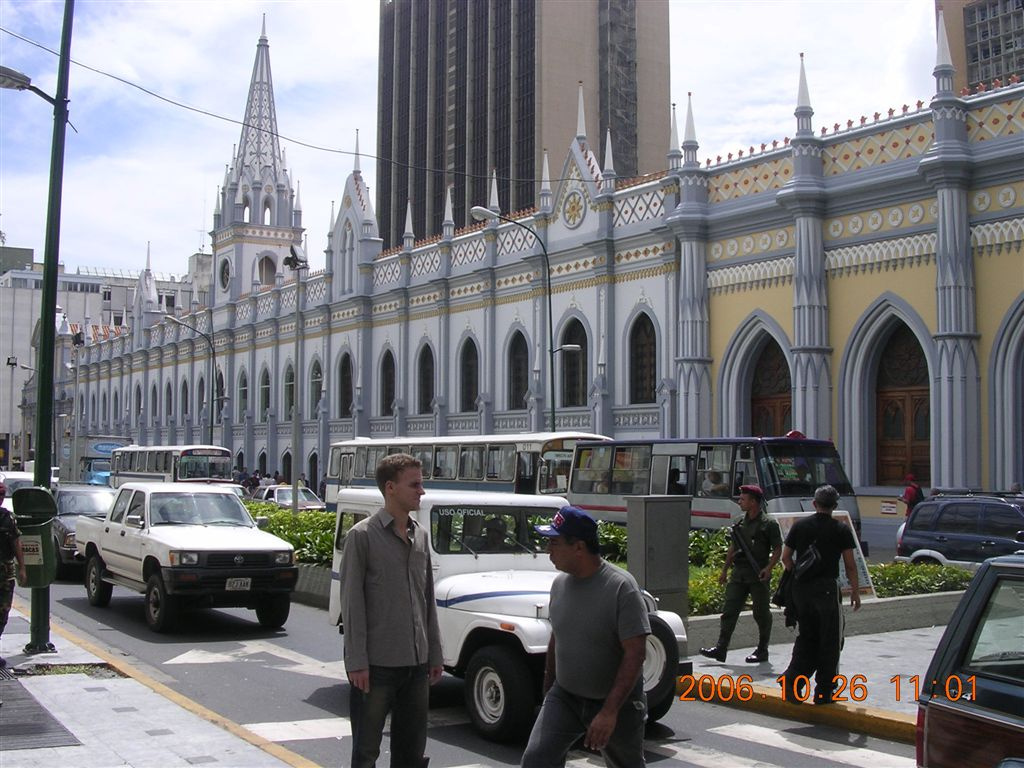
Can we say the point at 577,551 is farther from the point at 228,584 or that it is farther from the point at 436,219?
the point at 436,219

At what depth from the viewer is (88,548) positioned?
16.2m

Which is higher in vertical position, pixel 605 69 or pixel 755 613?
pixel 605 69

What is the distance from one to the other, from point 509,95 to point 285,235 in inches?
1385

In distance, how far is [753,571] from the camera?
11.1 metres

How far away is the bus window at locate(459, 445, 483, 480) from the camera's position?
86.4ft

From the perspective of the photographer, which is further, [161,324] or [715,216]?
[161,324]

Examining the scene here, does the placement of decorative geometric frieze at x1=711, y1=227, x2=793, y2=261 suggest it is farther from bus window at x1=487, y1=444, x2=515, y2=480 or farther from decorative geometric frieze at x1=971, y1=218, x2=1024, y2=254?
bus window at x1=487, y1=444, x2=515, y2=480

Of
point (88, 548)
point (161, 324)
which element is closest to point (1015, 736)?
point (88, 548)

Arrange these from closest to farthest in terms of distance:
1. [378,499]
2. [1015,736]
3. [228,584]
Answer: [1015,736] → [378,499] → [228,584]

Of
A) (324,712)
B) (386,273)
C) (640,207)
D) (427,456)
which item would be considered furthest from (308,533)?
(386,273)

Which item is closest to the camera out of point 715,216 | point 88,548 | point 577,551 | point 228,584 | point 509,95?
point 577,551

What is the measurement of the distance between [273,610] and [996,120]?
1761cm

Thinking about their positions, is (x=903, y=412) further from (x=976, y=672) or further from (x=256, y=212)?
(x=256, y=212)

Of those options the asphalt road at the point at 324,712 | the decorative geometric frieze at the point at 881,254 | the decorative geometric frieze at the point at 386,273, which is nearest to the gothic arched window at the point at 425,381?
the decorative geometric frieze at the point at 386,273
